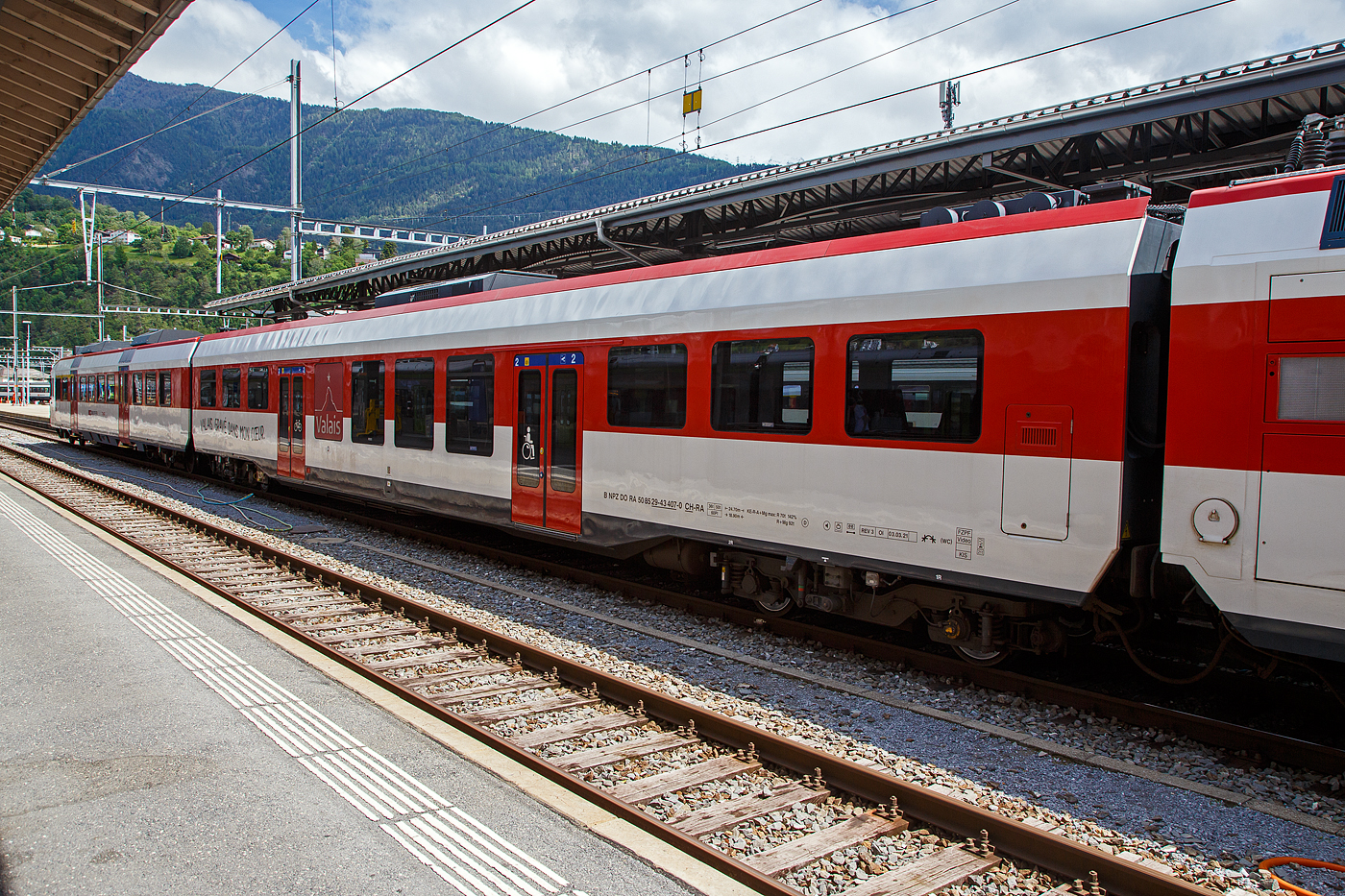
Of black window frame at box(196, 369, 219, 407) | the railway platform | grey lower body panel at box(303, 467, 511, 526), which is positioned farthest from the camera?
black window frame at box(196, 369, 219, 407)

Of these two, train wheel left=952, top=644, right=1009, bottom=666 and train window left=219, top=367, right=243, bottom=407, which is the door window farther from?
train window left=219, top=367, right=243, bottom=407

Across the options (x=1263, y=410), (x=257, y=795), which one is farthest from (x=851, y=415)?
(x=257, y=795)

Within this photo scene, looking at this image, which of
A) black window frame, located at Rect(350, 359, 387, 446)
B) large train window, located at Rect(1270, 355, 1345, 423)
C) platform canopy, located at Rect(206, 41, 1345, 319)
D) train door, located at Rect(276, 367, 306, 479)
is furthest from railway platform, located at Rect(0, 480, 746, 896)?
platform canopy, located at Rect(206, 41, 1345, 319)

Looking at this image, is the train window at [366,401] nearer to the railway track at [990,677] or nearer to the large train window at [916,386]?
the railway track at [990,677]

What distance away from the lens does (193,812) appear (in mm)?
4176

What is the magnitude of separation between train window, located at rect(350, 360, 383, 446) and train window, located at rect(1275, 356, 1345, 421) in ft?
36.3

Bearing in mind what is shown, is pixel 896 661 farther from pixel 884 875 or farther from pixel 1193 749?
pixel 884 875

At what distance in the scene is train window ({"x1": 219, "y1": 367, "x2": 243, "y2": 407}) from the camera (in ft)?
57.2

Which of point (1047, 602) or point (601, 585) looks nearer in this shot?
point (1047, 602)

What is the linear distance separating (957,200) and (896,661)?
28.9 feet

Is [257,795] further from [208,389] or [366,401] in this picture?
[208,389]

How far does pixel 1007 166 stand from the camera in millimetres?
11938

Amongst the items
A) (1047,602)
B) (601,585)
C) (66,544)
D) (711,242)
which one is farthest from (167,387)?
(1047,602)

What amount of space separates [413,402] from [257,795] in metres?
8.21
